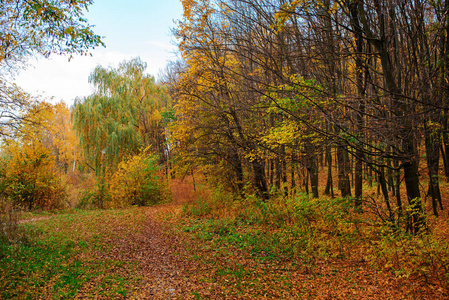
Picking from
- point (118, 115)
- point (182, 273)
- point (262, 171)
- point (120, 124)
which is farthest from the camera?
point (118, 115)

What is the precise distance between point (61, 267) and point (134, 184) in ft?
31.6

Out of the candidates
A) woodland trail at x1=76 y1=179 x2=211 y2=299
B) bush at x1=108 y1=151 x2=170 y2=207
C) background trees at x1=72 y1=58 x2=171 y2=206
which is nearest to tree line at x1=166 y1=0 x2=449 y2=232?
bush at x1=108 y1=151 x2=170 y2=207

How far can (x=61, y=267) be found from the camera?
16.3 feet

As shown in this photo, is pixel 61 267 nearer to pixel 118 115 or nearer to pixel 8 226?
pixel 8 226

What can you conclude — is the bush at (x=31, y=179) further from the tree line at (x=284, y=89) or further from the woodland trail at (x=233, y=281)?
the woodland trail at (x=233, y=281)

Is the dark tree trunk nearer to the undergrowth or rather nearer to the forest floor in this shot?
the undergrowth

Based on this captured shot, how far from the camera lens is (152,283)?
4809mm

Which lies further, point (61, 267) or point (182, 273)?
point (182, 273)

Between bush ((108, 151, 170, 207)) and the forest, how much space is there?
0.08m

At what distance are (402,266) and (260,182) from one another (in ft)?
23.5

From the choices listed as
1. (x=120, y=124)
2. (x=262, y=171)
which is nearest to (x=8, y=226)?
(x=262, y=171)

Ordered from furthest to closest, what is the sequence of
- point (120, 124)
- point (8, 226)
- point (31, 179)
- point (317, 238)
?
point (120, 124) → point (31, 179) → point (317, 238) → point (8, 226)

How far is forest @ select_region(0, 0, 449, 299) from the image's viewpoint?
4391mm

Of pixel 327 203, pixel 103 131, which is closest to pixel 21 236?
pixel 327 203
